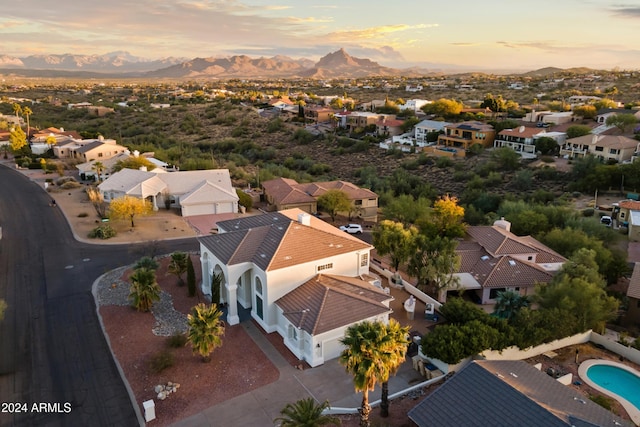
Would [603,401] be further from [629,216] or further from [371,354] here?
[629,216]

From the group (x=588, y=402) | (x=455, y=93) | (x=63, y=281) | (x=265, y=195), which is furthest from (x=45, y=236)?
(x=455, y=93)

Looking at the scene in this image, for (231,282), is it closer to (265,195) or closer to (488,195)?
(265,195)

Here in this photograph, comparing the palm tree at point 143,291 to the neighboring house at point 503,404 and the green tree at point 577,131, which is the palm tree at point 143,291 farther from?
the green tree at point 577,131

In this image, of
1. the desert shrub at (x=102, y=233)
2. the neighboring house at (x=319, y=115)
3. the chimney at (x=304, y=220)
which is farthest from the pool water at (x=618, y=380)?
the neighboring house at (x=319, y=115)

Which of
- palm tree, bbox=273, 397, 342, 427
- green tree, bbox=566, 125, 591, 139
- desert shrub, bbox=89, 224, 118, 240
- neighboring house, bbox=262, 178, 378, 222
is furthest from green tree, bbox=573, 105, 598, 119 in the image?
palm tree, bbox=273, 397, 342, 427

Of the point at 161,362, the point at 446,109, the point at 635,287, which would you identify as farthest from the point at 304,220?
the point at 446,109

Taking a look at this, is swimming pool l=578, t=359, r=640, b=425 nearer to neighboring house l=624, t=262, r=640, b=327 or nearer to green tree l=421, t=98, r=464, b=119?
neighboring house l=624, t=262, r=640, b=327
